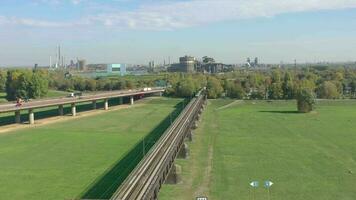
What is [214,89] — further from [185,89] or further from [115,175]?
[115,175]

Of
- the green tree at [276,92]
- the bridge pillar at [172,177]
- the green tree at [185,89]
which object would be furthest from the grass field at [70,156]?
the green tree at [185,89]

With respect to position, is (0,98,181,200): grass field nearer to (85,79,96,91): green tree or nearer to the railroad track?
the railroad track

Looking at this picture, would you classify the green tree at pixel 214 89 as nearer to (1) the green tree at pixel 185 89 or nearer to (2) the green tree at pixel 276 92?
(1) the green tree at pixel 185 89

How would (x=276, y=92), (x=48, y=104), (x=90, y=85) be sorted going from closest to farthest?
(x=48, y=104)
(x=276, y=92)
(x=90, y=85)

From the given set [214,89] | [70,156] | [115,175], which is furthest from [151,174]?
[214,89]

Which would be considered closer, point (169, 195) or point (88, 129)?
point (169, 195)

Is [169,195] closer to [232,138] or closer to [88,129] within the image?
[232,138]

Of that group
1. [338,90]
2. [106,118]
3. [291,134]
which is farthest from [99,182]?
[338,90]

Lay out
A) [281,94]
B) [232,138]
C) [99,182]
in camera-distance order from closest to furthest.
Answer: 1. [99,182]
2. [232,138]
3. [281,94]
